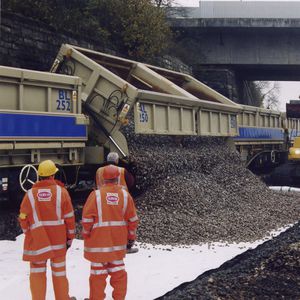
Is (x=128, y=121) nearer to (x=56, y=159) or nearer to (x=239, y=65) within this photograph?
(x=56, y=159)

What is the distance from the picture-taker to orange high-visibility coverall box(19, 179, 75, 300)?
4617 mm

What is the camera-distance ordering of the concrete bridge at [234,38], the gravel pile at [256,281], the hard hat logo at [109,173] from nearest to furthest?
the gravel pile at [256,281], the hard hat logo at [109,173], the concrete bridge at [234,38]

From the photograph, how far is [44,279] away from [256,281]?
Result: 1.96m

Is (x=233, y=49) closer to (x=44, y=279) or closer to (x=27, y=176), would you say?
(x=27, y=176)

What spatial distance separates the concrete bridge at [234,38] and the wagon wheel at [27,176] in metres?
18.3

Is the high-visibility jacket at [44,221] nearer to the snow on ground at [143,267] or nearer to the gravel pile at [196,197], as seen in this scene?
the snow on ground at [143,267]

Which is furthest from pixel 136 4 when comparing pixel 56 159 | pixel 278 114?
pixel 56 159

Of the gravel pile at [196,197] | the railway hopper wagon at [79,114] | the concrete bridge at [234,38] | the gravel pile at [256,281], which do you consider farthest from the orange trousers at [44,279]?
the concrete bridge at [234,38]

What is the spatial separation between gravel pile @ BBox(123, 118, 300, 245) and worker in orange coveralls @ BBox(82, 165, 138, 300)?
2752mm

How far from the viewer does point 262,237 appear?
7.90m

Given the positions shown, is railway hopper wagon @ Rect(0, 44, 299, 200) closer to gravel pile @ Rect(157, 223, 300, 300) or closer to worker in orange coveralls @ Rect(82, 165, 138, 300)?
worker in orange coveralls @ Rect(82, 165, 138, 300)

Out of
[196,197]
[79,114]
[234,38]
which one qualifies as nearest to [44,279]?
[79,114]

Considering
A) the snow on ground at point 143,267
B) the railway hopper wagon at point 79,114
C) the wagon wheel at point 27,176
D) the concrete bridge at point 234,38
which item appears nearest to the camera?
the snow on ground at point 143,267

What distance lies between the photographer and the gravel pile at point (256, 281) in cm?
446
